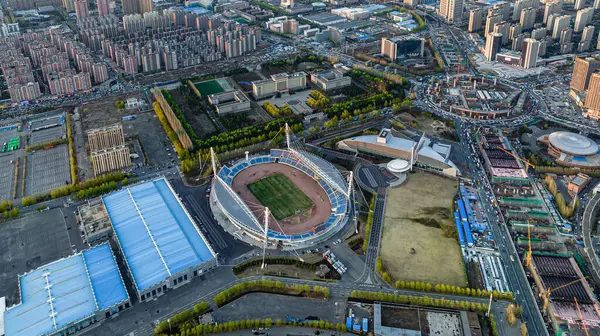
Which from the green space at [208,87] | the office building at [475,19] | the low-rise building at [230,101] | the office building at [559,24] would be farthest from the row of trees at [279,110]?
the office building at [559,24]

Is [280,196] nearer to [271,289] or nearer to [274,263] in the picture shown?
[274,263]

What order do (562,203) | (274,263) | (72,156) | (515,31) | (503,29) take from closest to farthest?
(274,263), (562,203), (72,156), (503,29), (515,31)

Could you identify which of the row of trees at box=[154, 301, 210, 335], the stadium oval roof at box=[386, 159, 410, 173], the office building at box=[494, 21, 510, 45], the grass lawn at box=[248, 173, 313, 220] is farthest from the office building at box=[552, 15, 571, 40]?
the row of trees at box=[154, 301, 210, 335]

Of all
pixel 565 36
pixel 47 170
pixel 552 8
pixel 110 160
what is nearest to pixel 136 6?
pixel 47 170

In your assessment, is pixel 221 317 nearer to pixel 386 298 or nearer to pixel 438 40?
pixel 386 298

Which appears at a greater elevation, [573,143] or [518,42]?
[518,42]

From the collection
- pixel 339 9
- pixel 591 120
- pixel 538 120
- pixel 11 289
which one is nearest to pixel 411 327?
pixel 11 289
